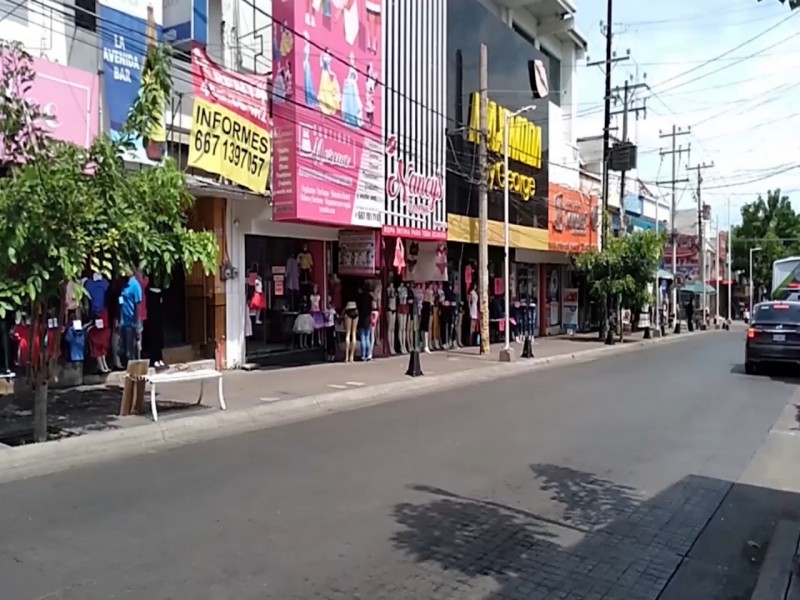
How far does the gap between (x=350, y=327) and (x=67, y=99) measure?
8.85 m

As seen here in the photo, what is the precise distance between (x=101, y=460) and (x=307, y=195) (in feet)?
27.8

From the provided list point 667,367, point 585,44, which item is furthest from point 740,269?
point 667,367

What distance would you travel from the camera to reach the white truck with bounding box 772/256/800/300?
3141 centimetres

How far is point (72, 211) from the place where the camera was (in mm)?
8250

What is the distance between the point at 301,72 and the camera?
1567 centimetres

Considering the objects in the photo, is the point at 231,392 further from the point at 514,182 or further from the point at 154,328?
the point at 514,182

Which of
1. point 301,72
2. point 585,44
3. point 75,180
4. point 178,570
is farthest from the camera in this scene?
point 585,44

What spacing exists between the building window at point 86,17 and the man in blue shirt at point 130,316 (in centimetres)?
439

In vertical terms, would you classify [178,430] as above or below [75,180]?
below

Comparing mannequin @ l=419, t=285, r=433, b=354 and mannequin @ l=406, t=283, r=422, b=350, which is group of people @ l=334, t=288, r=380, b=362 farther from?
mannequin @ l=419, t=285, r=433, b=354

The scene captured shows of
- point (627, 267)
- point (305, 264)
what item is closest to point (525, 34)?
point (627, 267)

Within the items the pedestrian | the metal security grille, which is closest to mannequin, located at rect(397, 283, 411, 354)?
the metal security grille

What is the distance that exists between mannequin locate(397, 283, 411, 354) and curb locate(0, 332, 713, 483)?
197 inches

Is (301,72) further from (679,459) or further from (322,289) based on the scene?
(679,459)
